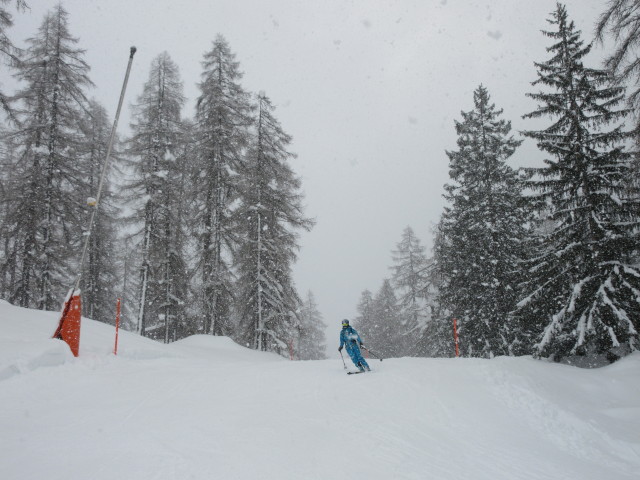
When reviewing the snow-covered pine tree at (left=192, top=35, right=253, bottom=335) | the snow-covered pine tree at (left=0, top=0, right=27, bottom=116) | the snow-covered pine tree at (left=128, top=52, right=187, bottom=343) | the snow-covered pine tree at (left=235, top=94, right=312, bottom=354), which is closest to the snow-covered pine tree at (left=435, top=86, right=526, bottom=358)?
the snow-covered pine tree at (left=235, top=94, right=312, bottom=354)

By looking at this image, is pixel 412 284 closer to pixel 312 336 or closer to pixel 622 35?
pixel 312 336

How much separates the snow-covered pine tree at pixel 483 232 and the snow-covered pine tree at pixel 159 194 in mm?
15612

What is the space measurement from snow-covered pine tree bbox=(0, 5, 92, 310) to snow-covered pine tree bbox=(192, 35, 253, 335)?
5.93 metres

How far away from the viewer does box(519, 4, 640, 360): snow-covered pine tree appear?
10.5m

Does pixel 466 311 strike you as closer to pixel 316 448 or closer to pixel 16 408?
pixel 316 448

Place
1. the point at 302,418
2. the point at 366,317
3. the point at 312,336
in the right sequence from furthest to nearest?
the point at 312,336, the point at 366,317, the point at 302,418

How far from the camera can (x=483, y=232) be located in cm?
1709

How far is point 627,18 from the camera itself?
9.42 m

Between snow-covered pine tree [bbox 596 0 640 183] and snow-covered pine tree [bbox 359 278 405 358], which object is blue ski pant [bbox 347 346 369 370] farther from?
snow-covered pine tree [bbox 359 278 405 358]

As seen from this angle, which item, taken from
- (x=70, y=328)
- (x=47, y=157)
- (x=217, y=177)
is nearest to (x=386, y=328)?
(x=217, y=177)

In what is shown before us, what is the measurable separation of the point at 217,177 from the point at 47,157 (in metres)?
8.13

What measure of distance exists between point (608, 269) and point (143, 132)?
2181 centimetres

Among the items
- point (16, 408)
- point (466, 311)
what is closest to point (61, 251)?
point (16, 408)

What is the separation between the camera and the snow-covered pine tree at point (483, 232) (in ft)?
54.2
